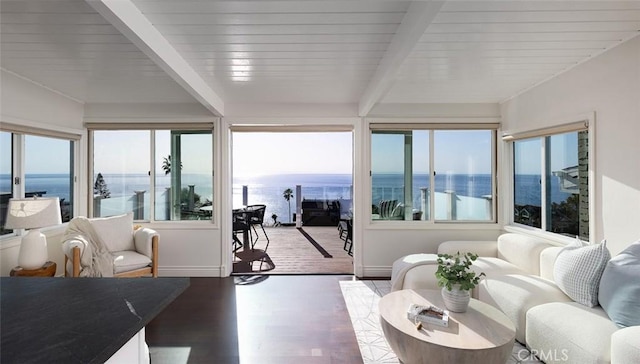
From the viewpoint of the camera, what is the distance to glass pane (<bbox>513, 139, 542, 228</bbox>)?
11.7 feet

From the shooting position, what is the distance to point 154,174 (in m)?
4.20

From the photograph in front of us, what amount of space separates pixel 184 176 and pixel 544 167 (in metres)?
4.66

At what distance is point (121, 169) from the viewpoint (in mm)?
4195

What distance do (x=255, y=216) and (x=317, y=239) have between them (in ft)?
5.34

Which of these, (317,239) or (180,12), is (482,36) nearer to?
(180,12)

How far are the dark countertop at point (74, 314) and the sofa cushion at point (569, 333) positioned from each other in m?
2.33

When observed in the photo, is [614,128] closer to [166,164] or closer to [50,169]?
[166,164]

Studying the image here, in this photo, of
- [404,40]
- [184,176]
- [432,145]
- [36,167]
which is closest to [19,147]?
[36,167]

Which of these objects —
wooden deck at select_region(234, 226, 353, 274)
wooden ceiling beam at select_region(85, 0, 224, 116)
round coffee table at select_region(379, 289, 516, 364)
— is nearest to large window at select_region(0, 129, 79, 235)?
wooden ceiling beam at select_region(85, 0, 224, 116)

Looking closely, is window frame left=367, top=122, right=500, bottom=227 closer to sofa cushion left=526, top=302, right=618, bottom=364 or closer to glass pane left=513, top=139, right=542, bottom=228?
glass pane left=513, top=139, right=542, bottom=228

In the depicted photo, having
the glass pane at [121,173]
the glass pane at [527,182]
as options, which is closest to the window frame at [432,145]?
the glass pane at [527,182]

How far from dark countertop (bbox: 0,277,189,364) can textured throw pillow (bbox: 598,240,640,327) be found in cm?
257

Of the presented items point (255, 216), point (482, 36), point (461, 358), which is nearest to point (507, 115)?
point (482, 36)

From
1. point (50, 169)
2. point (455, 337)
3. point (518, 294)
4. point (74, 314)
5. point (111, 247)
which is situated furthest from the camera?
point (50, 169)
